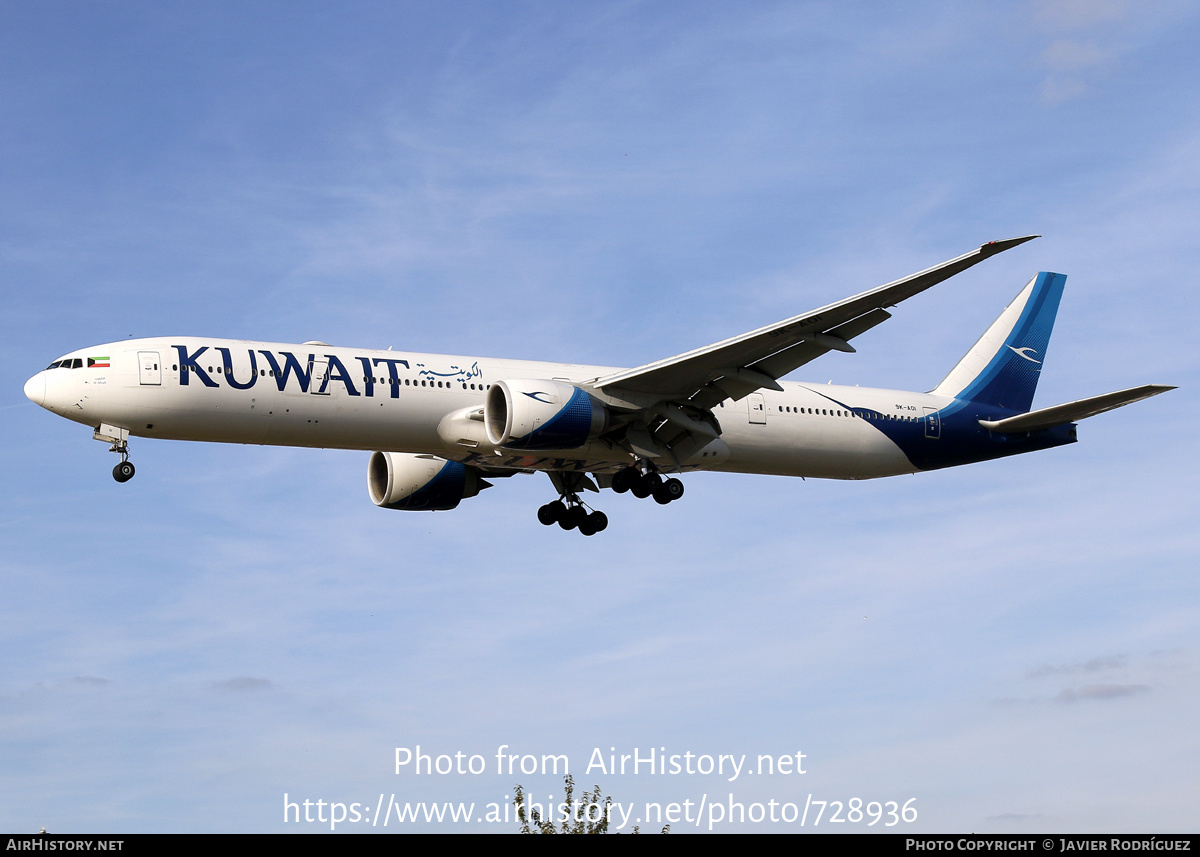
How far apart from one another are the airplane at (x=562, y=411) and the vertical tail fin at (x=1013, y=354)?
89 centimetres

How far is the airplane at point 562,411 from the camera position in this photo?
105 ft

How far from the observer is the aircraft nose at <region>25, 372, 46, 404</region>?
31.9 metres

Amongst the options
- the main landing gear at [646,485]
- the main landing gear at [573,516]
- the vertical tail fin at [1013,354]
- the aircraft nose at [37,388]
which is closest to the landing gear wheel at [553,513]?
the main landing gear at [573,516]

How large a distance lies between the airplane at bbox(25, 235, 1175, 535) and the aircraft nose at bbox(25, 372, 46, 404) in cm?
5

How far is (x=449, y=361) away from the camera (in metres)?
35.1

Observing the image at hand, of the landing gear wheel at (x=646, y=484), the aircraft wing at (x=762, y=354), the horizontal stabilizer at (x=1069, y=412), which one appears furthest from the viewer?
the landing gear wheel at (x=646, y=484)

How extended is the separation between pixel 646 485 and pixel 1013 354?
15082mm

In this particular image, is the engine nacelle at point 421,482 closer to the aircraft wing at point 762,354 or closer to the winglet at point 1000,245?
the aircraft wing at point 762,354

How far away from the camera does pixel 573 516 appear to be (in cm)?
4125
